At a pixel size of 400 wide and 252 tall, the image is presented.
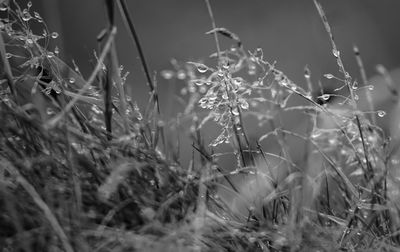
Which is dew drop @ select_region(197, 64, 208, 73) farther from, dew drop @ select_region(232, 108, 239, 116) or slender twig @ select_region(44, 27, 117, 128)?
slender twig @ select_region(44, 27, 117, 128)

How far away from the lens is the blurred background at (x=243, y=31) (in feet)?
13.8

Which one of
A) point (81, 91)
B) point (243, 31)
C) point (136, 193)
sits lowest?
point (243, 31)

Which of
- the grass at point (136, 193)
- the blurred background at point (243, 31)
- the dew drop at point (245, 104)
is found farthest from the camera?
the blurred background at point (243, 31)

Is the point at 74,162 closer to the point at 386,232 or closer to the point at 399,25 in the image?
the point at 386,232

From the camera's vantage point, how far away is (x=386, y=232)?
2.70ft

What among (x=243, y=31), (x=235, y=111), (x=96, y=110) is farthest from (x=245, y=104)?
(x=243, y=31)

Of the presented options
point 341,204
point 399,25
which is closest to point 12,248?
point 341,204

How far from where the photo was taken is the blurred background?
13.8 ft

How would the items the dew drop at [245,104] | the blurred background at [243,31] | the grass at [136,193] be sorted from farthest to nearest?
the blurred background at [243,31] → the dew drop at [245,104] → the grass at [136,193]

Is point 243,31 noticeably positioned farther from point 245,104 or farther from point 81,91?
point 81,91

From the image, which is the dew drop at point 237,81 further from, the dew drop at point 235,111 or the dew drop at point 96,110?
the dew drop at point 96,110

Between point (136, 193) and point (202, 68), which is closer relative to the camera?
point (136, 193)

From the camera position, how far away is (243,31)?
181 inches

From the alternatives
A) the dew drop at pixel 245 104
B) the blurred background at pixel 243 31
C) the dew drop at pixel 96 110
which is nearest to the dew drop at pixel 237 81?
the dew drop at pixel 245 104
